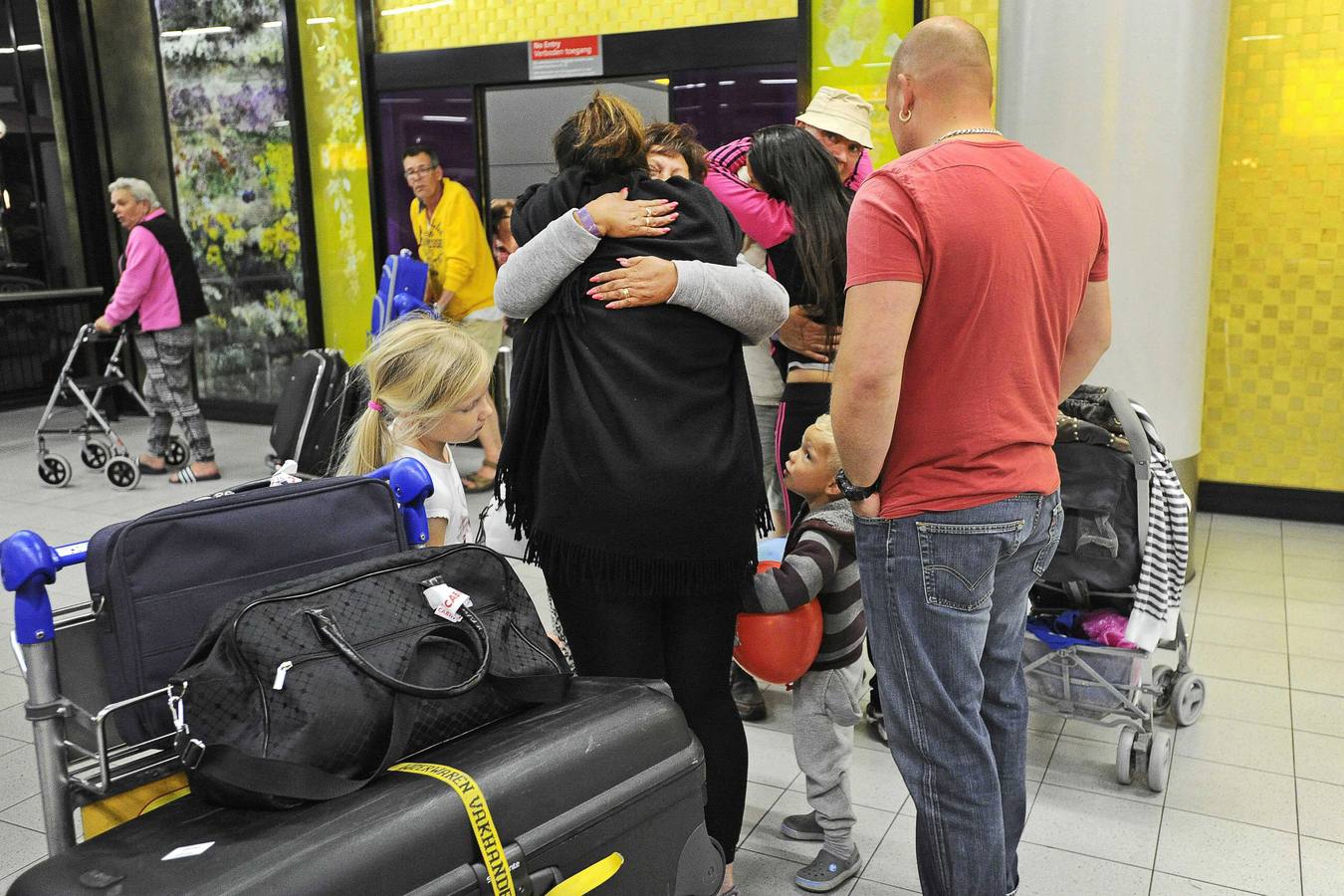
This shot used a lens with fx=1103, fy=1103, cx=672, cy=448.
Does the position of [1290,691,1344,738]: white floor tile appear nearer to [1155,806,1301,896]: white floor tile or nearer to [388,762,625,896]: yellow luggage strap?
[1155,806,1301,896]: white floor tile

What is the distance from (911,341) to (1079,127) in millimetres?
2851

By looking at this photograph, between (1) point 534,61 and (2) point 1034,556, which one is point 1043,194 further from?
(1) point 534,61

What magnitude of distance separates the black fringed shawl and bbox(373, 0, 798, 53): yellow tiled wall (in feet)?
14.1

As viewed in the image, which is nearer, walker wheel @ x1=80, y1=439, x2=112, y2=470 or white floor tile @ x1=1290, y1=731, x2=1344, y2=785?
white floor tile @ x1=1290, y1=731, x2=1344, y2=785

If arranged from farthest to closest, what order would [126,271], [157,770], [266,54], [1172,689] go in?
1. [266,54]
2. [126,271]
3. [1172,689]
4. [157,770]

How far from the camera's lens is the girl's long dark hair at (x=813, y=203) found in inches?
107

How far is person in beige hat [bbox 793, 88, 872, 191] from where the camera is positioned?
10.3ft

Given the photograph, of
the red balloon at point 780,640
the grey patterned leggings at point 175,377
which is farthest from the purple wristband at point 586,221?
the grey patterned leggings at point 175,377

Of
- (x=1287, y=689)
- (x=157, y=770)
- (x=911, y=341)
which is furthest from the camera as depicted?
(x=1287, y=689)

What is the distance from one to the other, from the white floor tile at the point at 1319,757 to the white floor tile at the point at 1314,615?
0.97 metres

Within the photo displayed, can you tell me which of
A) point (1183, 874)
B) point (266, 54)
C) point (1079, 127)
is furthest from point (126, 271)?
point (1183, 874)

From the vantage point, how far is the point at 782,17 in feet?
18.8

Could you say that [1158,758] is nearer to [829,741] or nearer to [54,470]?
[829,741]

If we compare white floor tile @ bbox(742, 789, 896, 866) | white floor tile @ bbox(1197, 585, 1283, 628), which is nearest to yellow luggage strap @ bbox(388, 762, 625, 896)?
white floor tile @ bbox(742, 789, 896, 866)
